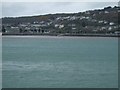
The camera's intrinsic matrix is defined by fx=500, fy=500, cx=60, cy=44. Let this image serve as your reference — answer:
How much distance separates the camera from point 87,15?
366 ft

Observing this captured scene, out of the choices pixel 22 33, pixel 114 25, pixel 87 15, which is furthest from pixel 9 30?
pixel 114 25

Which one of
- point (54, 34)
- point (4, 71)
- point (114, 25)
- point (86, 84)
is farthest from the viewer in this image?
point (54, 34)

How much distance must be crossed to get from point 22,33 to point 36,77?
3501 inches

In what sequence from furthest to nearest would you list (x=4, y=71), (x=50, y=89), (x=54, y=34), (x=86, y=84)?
1. (x=54, y=34)
2. (x=4, y=71)
3. (x=86, y=84)
4. (x=50, y=89)

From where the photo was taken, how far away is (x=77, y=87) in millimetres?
21719

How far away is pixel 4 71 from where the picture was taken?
88.3ft

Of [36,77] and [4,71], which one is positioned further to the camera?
[4,71]

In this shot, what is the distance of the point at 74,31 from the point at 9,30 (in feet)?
52.4

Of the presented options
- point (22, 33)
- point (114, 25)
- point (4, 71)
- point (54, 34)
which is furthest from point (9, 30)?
point (4, 71)

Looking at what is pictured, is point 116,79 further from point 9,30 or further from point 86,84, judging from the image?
point 9,30

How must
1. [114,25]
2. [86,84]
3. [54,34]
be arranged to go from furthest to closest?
[54,34] < [114,25] < [86,84]

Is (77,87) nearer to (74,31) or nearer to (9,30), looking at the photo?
(74,31)

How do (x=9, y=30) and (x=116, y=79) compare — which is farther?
(x=9, y=30)

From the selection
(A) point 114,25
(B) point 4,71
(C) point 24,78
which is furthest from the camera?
(A) point 114,25
